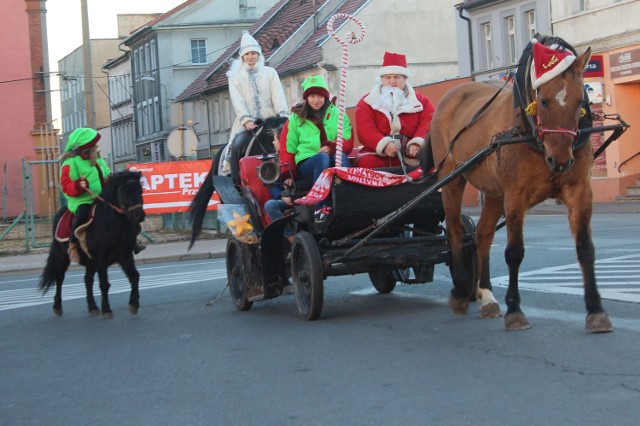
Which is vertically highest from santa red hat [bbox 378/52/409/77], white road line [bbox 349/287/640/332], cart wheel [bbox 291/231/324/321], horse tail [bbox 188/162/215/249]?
santa red hat [bbox 378/52/409/77]

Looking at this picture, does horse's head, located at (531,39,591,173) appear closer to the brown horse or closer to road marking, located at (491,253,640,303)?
the brown horse

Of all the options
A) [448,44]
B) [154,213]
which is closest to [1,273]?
[154,213]

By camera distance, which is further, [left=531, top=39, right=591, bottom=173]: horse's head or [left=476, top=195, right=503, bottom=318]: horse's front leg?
[left=476, top=195, right=503, bottom=318]: horse's front leg

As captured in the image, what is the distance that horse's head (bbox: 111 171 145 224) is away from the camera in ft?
38.7

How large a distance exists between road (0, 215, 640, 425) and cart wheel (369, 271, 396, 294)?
0.14 meters

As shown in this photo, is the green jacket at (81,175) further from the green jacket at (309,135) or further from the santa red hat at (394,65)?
the santa red hat at (394,65)

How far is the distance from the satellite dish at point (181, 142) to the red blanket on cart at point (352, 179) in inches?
759

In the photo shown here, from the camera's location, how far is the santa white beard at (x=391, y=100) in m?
10.5

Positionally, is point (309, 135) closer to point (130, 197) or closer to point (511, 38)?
point (130, 197)

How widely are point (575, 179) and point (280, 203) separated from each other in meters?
3.48

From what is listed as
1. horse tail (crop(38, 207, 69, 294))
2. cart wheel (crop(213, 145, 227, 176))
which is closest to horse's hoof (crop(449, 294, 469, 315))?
cart wheel (crop(213, 145, 227, 176))

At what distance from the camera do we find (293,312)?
11.1 metres

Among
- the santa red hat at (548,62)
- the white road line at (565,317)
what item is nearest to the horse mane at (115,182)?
the white road line at (565,317)

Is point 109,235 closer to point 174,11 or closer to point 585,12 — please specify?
point 585,12
